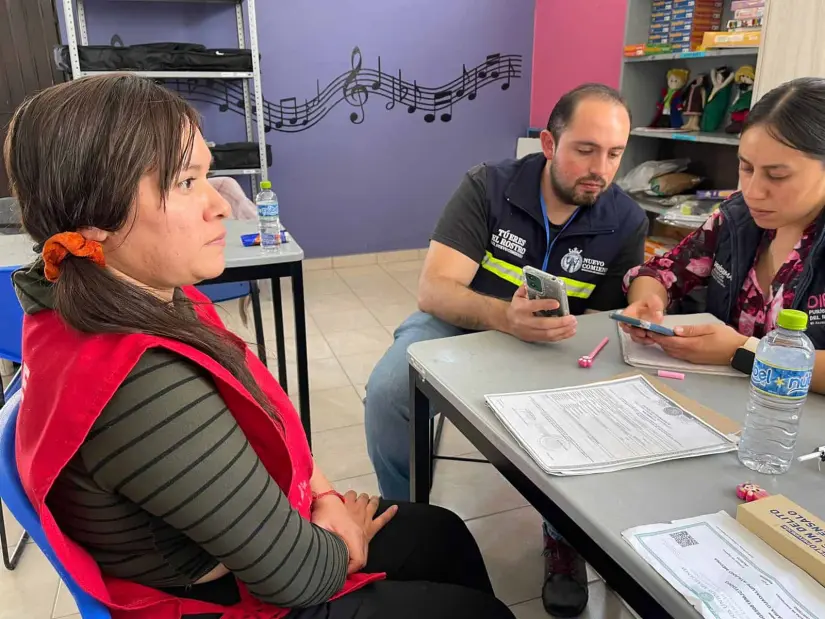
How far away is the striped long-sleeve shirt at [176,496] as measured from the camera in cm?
69

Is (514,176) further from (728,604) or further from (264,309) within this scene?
(264,309)

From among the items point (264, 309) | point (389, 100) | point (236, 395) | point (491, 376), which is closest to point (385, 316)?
point (264, 309)

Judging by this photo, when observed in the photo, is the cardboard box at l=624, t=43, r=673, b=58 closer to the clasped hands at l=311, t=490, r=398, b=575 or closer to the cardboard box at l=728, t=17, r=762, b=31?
the cardboard box at l=728, t=17, r=762, b=31

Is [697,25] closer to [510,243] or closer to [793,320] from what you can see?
[510,243]

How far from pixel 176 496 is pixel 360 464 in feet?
5.00

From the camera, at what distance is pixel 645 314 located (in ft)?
4.45

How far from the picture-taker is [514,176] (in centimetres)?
180

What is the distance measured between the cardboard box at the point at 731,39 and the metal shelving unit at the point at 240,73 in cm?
233

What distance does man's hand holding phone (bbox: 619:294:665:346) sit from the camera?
124 cm

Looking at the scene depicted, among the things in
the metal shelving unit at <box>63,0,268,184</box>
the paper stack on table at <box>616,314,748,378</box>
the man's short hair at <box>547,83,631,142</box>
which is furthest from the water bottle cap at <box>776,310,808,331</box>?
the metal shelving unit at <box>63,0,268,184</box>

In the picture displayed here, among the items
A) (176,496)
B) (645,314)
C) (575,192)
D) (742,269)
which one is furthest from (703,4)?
(176,496)

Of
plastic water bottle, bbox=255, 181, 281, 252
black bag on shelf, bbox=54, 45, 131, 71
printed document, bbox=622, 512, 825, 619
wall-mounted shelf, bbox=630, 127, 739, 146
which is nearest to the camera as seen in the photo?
printed document, bbox=622, 512, 825, 619

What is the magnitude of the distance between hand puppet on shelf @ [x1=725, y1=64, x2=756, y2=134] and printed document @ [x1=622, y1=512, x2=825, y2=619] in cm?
249

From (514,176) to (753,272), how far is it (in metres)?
0.69
